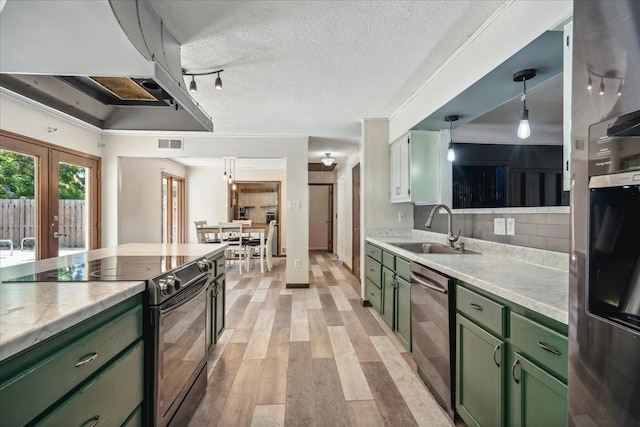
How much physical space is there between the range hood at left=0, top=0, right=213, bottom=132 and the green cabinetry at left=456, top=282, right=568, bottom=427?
75.6 inches

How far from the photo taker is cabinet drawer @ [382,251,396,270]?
2803 millimetres

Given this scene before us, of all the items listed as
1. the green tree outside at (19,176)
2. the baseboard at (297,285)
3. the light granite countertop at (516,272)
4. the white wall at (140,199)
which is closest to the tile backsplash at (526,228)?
the light granite countertop at (516,272)

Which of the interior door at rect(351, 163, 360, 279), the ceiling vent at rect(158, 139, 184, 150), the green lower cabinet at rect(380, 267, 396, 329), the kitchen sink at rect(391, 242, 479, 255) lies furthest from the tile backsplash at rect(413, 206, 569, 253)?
the ceiling vent at rect(158, 139, 184, 150)

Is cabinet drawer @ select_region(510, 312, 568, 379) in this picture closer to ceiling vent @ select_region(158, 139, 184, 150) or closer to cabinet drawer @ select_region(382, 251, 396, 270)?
cabinet drawer @ select_region(382, 251, 396, 270)

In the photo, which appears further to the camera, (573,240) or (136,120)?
(136,120)

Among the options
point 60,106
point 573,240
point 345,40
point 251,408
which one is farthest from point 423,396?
point 60,106

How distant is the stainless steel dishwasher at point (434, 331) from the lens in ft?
5.71

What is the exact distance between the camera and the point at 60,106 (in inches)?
61.4

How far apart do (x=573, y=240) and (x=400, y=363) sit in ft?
6.35

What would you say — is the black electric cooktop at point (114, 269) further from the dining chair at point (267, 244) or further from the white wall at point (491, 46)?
the dining chair at point (267, 244)

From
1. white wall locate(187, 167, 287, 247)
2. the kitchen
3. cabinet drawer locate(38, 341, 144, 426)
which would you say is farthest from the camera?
white wall locate(187, 167, 287, 247)

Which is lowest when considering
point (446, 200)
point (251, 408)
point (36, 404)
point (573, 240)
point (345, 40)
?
point (251, 408)

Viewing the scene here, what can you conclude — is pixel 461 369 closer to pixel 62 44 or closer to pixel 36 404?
pixel 36 404

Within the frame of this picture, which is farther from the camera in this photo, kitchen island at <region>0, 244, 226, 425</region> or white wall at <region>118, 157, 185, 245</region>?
white wall at <region>118, 157, 185, 245</region>
